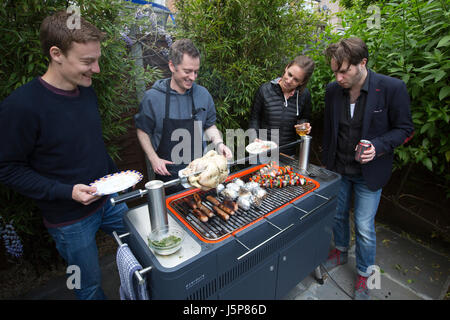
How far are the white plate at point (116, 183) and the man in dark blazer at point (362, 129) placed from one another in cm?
186

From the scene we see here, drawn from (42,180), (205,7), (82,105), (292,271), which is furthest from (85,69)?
(292,271)

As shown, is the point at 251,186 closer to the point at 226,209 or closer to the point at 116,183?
the point at 226,209

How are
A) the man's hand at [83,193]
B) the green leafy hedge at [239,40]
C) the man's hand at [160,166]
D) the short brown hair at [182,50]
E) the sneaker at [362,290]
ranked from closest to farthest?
the man's hand at [83,193]
the short brown hair at [182,50]
the man's hand at [160,166]
the sneaker at [362,290]
the green leafy hedge at [239,40]

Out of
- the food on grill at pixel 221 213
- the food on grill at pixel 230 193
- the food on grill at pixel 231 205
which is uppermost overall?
the food on grill at pixel 230 193

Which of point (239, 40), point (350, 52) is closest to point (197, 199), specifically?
point (350, 52)

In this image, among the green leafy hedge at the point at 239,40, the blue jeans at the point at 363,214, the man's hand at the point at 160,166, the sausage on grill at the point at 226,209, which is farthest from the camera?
the green leafy hedge at the point at 239,40

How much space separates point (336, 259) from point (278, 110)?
2.09 meters

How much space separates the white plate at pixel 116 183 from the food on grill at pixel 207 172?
386mm

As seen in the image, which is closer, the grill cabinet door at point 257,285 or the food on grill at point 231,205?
the grill cabinet door at point 257,285

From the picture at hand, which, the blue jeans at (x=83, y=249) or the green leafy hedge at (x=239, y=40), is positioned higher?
the green leafy hedge at (x=239, y=40)

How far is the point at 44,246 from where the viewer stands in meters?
2.83

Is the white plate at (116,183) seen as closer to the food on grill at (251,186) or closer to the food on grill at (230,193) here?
the food on grill at (230,193)

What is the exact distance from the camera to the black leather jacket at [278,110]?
2.90m

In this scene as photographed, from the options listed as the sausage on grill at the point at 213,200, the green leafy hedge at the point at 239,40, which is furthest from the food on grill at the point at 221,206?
the green leafy hedge at the point at 239,40
